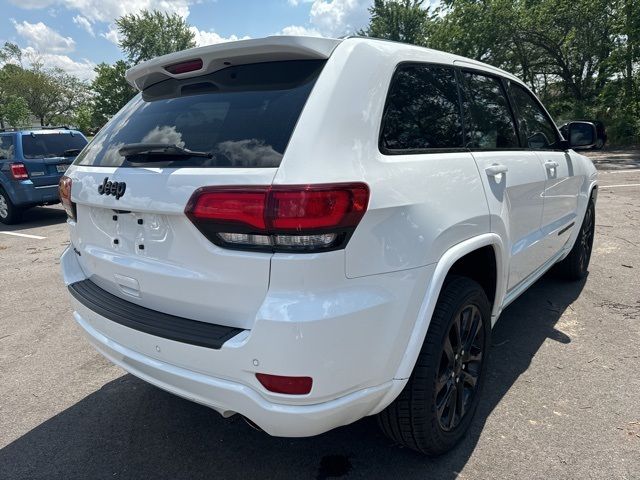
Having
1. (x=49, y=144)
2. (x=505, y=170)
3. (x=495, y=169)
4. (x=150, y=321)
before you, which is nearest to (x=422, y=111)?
(x=495, y=169)

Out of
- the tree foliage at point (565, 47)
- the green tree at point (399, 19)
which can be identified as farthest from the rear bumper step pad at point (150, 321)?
the green tree at point (399, 19)

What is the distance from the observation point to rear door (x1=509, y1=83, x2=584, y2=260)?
3.40 metres

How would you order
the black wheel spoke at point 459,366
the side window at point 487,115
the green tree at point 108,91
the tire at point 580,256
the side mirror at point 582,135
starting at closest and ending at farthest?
the black wheel spoke at point 459,366 → the side window at point 487,115 → the side mirror at point 582,135 → the tire at point 580,256 → the green tree at point 108,91

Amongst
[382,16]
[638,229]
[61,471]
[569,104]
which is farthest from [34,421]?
[382,16]

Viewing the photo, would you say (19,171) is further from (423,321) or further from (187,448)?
(423,321)

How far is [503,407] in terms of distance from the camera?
2730mm

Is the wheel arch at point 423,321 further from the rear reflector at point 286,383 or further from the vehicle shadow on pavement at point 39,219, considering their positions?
the vehicle shadow on pavement at point 39,219

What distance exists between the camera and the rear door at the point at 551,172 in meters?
3.40

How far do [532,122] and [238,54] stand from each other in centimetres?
250

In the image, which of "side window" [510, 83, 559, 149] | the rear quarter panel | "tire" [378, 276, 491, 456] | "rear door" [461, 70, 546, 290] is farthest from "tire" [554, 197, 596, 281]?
the rear quarter panel

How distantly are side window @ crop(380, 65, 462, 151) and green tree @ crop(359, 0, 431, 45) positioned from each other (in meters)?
42.3

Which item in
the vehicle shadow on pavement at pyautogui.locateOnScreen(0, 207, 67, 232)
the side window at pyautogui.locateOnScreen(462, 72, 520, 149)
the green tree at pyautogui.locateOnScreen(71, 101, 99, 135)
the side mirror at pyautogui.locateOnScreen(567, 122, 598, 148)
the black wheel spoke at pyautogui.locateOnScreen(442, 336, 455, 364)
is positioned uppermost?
the green tree at pyautogui.locateOnScreen(71, 101, 99, 135)

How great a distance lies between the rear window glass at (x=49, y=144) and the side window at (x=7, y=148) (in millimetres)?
268

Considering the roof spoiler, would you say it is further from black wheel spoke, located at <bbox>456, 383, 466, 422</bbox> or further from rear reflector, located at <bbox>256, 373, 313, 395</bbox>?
black wheel spoke, located at <bbox>456, 383, 466, 422</bbox>
